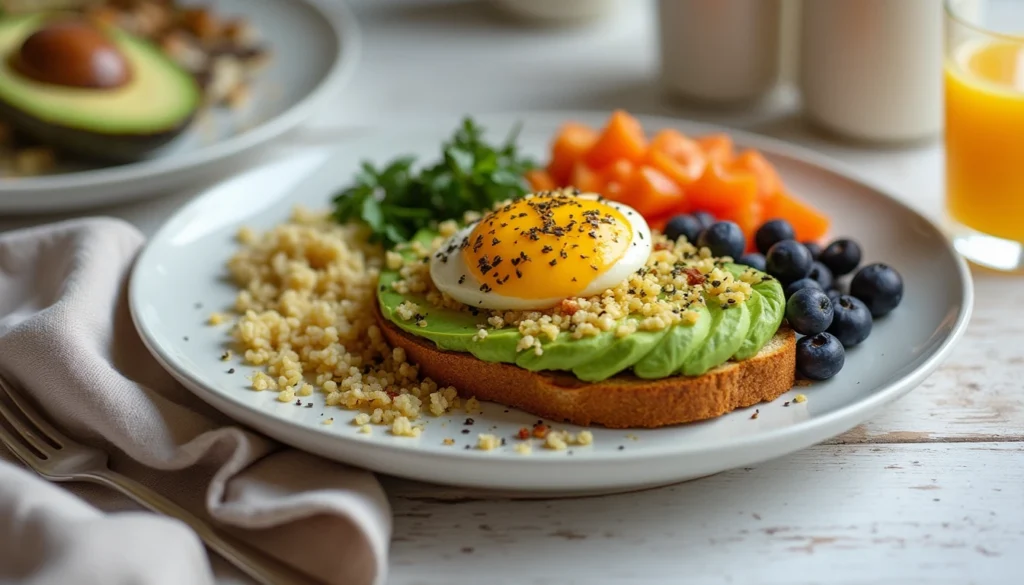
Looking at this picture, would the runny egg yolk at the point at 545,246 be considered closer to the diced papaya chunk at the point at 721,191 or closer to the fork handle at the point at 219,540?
the diced papaya chunk at the point at 721,191

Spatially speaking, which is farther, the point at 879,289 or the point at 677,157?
the point at 677,157

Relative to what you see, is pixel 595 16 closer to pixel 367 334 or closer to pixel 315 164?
pixel 315 164

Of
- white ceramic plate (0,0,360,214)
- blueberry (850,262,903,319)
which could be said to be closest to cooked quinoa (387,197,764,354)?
blueberry (850,262,903,319)

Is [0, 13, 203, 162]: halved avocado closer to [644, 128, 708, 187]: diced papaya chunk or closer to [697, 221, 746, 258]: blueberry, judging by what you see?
[644, 128, 708, 187]: diced papaya chunk

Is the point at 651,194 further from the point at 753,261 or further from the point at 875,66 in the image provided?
the point at 875,66

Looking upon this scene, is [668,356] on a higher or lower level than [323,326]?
higher

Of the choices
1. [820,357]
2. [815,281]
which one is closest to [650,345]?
[820,357]

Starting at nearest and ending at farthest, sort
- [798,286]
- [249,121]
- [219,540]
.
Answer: [219,540] → [798,286] → [249,121]
